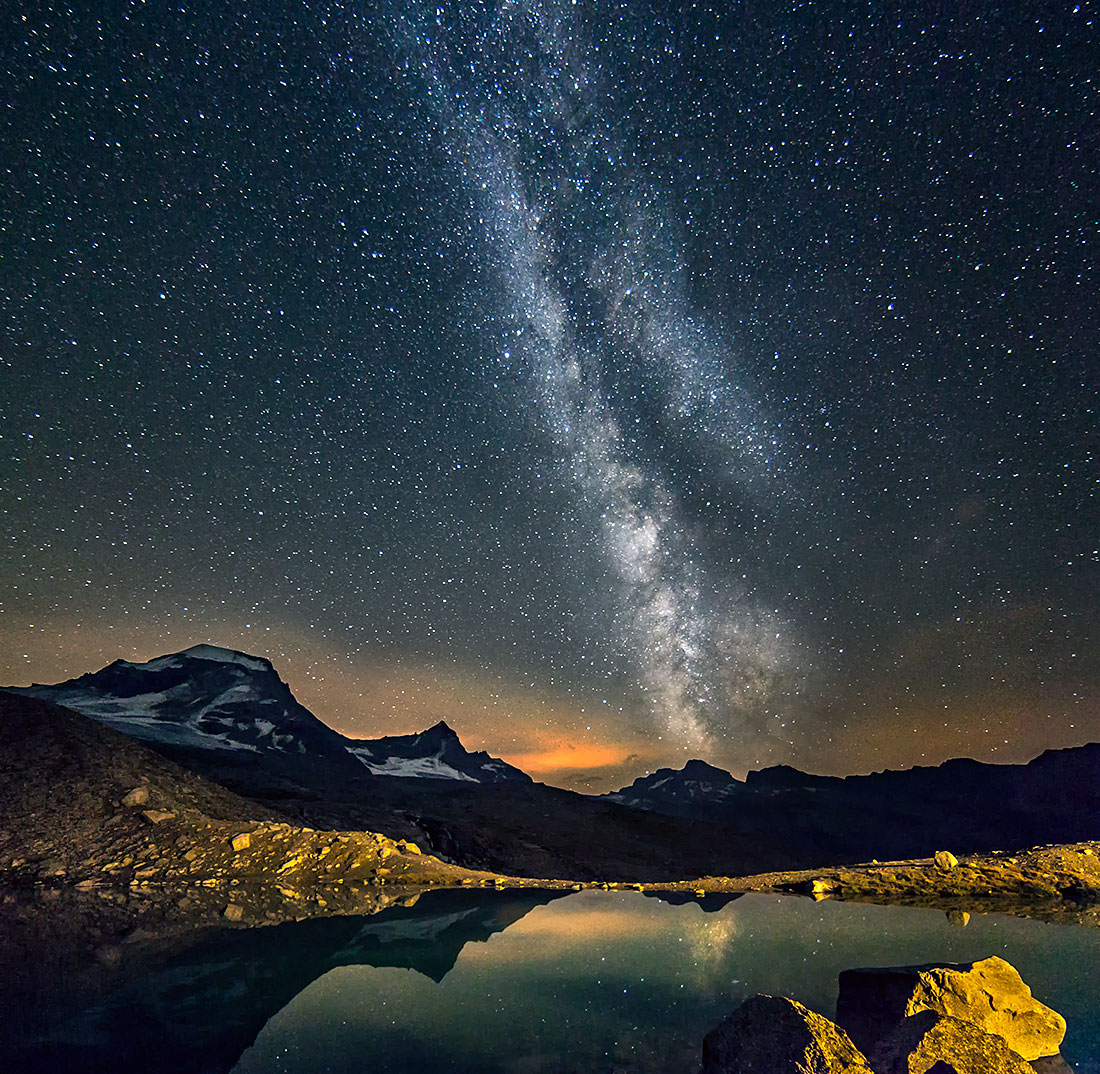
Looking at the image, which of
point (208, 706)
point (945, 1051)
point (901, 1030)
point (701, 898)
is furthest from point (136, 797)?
point (208, 706)

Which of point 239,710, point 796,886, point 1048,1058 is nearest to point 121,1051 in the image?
point 1048,1058

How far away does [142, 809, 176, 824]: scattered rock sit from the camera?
32.1 meters

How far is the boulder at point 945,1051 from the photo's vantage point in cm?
713

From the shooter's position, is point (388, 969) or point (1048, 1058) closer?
point (1048, 1058)

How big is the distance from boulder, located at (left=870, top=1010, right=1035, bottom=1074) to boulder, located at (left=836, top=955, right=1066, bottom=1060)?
2.53 feet

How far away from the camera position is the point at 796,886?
32.2m

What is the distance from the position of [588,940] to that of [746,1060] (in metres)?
12.9

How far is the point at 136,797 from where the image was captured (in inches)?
1334

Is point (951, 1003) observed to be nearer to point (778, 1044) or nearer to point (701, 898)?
point (778, 1044)

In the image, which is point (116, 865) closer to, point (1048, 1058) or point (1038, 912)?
point (1048, 1058)

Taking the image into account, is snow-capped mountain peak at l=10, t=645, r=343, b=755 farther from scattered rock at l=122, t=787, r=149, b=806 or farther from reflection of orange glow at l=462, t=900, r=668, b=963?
reflection of orange glow at l=462, t=900, r=668, b=963

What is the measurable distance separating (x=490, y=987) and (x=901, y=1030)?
8.80 metres

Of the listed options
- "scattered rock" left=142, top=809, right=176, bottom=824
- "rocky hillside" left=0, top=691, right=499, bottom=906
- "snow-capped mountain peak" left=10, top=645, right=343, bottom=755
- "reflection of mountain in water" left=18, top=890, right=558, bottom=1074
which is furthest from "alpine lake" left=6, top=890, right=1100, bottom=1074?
"snow-capped mountain peak" left=10, top=645, right=343, bottom=755

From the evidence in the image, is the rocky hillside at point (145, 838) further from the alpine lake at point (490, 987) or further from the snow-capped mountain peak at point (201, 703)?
the snow-capped mountain peak at point (201, 703)
